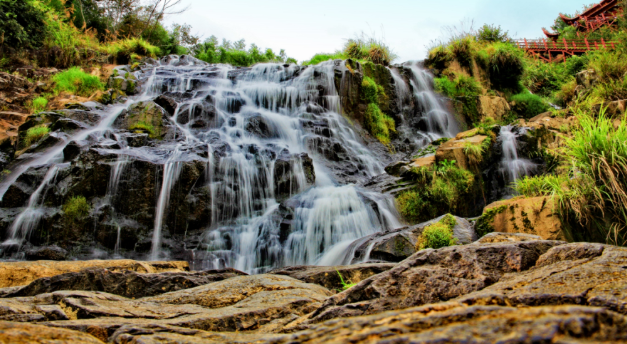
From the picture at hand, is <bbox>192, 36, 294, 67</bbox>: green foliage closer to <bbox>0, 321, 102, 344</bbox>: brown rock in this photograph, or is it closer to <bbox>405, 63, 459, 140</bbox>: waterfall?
<bbox>405, 63, 459, 140</bbox>: waterfall

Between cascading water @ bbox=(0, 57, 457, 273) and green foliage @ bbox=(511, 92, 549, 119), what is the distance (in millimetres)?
3714

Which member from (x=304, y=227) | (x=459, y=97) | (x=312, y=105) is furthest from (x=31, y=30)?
(x=459, y=97)

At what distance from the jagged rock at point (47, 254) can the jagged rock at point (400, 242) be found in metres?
5.38

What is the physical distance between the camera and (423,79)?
49.5 feet

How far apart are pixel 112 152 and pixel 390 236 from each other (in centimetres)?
604

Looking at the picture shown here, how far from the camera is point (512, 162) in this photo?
336 inches

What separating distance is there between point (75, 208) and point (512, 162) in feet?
31.6

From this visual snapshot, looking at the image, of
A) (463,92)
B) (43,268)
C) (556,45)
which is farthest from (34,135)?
(556,45)

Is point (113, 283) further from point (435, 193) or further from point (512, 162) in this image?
point (512, 162)

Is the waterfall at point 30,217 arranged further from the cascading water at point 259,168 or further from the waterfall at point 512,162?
the waterfall at point 512,162

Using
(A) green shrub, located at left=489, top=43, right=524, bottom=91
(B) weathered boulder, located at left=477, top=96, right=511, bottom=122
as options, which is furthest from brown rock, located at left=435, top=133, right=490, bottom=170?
(A) green shrub, located at left=489, top=43, right=524, bottom=91

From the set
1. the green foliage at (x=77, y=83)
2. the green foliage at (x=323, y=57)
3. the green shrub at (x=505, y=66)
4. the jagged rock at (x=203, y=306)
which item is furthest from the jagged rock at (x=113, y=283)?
the green shrub at (x=505, y=66)

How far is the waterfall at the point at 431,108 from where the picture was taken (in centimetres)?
1359

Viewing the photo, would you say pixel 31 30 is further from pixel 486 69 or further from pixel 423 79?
pixel 486 69
